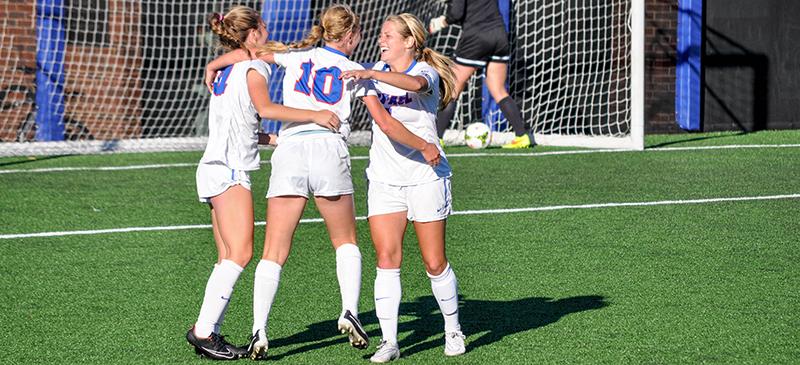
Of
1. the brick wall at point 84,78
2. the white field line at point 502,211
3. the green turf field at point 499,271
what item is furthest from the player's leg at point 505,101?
the brick wall at point 84,78

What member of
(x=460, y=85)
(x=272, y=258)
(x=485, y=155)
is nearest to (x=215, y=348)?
(x=272, y=258)

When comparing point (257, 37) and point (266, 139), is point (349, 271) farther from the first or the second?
point (257, 37)

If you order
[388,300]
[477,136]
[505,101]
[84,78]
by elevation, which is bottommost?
[388,300]

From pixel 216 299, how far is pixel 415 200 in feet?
3.12

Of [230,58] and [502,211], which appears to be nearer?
[230,58]

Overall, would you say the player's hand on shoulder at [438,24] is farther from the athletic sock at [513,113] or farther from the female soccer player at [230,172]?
the female soccer player at [230,172]

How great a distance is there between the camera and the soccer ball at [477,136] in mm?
13859

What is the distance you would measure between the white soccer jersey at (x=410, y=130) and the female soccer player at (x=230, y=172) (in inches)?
21.6

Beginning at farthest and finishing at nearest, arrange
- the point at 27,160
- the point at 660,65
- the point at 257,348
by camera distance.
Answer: the point at 660,65 < the point at 27,160 < the point at 257,348

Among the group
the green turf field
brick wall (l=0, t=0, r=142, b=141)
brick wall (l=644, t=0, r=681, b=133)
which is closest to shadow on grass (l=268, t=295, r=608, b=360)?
the green turf field

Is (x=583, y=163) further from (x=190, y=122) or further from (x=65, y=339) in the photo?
(x=65, y=339)

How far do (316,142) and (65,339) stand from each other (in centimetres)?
156

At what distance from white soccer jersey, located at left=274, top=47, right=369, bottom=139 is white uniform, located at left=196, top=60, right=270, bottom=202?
0.12 metres

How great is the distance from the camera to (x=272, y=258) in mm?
5480
